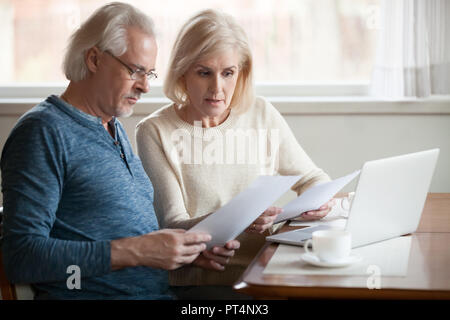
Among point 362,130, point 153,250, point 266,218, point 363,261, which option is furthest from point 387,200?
point 362,130

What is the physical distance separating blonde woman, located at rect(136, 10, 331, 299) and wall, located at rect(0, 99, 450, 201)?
0.80 meters

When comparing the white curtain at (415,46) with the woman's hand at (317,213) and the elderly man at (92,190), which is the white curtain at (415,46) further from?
the elderly man at (92,190)

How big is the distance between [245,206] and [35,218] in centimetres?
43

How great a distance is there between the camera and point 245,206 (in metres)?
1.30

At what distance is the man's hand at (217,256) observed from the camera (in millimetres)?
1463

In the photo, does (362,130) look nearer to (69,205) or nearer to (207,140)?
(207,140)

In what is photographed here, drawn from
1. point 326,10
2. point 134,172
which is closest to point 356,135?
point 326,10

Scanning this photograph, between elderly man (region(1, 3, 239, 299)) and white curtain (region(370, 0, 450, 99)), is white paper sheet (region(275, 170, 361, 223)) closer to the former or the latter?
elderly man (region(1, 3, 239, 299))

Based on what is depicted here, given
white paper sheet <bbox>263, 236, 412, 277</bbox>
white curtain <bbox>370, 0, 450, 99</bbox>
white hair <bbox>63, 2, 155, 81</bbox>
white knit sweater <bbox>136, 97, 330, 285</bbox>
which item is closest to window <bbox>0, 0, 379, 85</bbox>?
white curtain <bbox>370, 0, 450, 99</bbox>

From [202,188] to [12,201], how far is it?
0.76 m

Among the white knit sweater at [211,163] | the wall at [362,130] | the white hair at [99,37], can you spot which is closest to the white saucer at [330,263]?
the white knit sweater at [211,163]

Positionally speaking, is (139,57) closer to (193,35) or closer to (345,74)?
(193,35)

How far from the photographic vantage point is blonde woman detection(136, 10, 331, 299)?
1.77m

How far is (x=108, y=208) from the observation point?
4.43 feet
